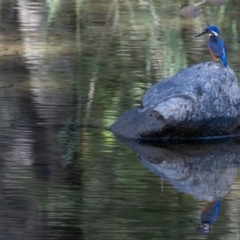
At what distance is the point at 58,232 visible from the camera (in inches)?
204

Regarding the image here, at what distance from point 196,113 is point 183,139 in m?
0.23

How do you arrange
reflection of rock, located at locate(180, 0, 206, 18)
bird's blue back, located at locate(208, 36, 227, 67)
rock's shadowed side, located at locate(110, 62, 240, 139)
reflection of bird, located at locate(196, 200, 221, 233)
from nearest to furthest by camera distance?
1. reflection of bird, located at locate(196, 200, 221, 233)
2. rock's shadowed side, located at locate(110, 62, 240, 139)
3. bird's blue back, located at locate(208, 36, 227, 67)
4. reflection of rock, located at locate(180, 0, 206, 18)

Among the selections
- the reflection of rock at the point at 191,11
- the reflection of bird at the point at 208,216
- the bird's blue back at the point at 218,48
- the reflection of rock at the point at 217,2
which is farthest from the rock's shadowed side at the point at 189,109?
Answer: the reflection of rock at the point at 217,2

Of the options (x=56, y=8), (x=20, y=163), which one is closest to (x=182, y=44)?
(x=56, y=8)

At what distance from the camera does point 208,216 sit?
220 inches

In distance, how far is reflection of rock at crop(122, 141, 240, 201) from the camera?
245 inches

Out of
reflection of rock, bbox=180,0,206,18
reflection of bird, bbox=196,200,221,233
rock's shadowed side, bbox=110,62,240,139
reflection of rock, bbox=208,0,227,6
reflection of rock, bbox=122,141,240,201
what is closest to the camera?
reflection of bird, bbox=196,200,221,233

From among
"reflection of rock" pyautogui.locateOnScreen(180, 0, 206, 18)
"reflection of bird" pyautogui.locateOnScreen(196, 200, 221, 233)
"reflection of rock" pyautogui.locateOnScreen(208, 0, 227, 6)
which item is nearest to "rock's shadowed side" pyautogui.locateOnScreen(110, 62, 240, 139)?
"reflection of bird" pyautogui.locateOnScreen(196, 200, 221, 233)

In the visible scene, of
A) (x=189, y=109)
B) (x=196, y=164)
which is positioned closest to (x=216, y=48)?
(x=189, y=109)

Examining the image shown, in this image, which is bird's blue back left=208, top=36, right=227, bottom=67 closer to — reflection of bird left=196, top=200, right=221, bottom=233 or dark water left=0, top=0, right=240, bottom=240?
dark water left=0, top=0, right=240, bottom=240

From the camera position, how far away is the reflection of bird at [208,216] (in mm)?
5340

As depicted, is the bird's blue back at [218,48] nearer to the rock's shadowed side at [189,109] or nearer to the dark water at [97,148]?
the rock's shadowed side at [189,109]

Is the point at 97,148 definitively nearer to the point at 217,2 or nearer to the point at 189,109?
the point at 189,109

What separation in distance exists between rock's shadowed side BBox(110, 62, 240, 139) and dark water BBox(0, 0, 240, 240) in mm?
142
